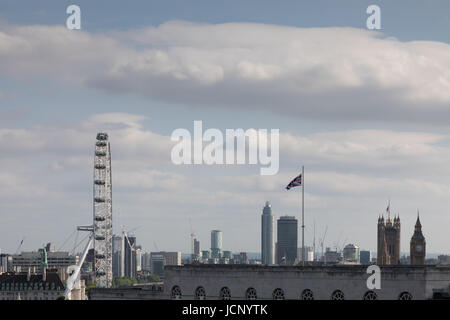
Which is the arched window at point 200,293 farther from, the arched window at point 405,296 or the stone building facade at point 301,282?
the arched window at point 405,296

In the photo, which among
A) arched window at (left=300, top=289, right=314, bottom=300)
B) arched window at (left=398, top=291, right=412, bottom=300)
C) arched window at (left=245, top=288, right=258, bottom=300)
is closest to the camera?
arched window at (left=398, top=291, right=412, bottom=300)

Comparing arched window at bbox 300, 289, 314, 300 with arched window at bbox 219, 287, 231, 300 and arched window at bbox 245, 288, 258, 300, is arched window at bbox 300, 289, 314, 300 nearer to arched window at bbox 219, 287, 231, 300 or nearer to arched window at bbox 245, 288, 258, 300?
arched window at bbox 245, 288, 258, 300

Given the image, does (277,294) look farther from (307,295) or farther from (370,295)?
(370,295)

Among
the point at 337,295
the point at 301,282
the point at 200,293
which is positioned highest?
the point at 301,282

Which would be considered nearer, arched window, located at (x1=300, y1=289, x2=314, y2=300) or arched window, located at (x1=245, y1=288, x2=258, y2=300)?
arched window, located at (x1=300, y1=289, x2=314, y2=300)

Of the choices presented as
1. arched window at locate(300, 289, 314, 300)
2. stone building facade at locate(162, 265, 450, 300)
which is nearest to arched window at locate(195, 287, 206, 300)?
stone building facade at locate(162, 265, 450, 300)

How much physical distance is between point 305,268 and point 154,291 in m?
27.7

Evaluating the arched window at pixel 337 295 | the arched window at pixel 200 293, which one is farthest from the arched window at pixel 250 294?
the arched window at pixel 337 295

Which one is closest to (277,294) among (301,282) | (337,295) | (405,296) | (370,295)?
(301,282)

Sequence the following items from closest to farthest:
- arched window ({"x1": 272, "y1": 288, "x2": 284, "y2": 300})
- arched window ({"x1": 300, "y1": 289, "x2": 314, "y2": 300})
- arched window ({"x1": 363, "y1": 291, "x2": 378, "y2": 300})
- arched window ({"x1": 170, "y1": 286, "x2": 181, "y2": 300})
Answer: arched window ({"x1": 363, "y1": 291, "x2": 378, "y2": 300}), arched window ({"x1": 300, "y1": 289, "x2": 314, "y2": 300}), arched window ({"x1": 272, "y1": 288, "x2": 284, "y2": 300}), arched window ({"x1": 170, "y1": 286, "x2": 181, "y2": 300})
